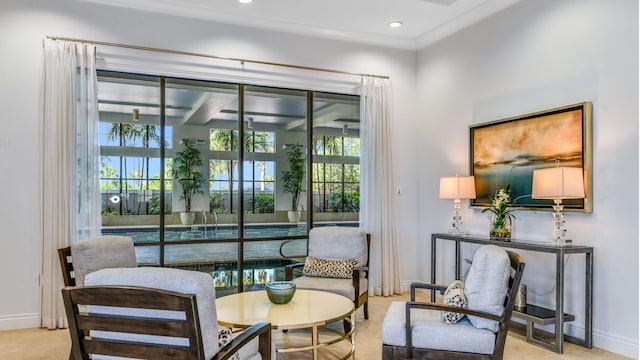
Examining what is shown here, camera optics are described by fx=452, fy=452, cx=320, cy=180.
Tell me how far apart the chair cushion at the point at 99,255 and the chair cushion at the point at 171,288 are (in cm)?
178

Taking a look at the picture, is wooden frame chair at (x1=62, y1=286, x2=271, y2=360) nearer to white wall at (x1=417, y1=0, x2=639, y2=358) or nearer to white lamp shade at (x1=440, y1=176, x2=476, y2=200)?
white wall at (x1=417, y1=0, x2=639, y2=358)

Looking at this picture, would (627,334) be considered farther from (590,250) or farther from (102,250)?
(102,250)

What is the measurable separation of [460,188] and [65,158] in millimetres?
3967

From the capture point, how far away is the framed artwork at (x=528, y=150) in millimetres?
3822

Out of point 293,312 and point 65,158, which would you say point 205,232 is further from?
point 293,312

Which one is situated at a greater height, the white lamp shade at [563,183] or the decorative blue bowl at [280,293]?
the white lamp shade at [563,183]

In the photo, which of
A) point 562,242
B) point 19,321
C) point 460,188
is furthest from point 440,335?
point 19,321

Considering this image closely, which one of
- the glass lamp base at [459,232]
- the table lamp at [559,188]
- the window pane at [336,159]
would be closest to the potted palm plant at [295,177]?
the window pane at [336,159]

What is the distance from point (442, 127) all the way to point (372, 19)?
154 centimetres

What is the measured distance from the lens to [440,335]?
273 cm

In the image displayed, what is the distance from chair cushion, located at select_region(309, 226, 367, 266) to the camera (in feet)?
15.6

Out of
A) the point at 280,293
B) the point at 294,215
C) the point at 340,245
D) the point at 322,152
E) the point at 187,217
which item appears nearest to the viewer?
the point at 280,293

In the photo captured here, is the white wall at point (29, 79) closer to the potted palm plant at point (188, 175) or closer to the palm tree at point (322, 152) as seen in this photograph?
the potted palm plant at point (188, 175)

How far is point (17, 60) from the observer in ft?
14.1
